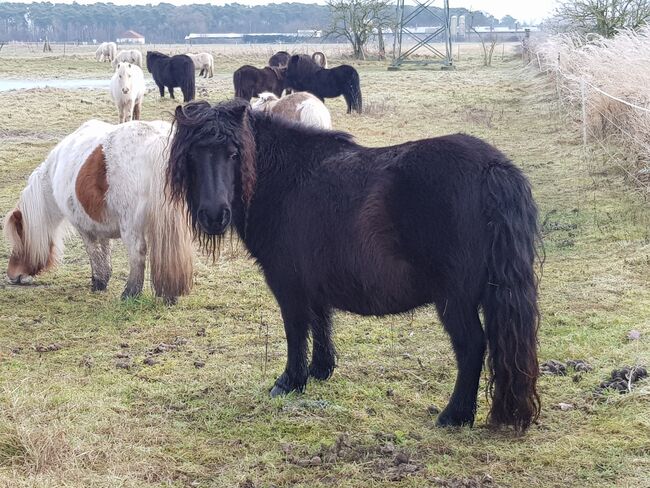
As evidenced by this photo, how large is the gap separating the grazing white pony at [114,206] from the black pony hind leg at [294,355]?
190cm

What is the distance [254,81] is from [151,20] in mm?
113326

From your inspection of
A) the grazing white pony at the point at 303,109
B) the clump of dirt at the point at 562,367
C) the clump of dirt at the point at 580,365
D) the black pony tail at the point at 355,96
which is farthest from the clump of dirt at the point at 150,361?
the black pony tail at the point at 355,96

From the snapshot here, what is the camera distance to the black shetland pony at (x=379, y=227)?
3260 millimetres

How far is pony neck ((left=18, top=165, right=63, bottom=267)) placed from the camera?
21.1 ft

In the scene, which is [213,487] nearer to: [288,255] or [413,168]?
[288,255]

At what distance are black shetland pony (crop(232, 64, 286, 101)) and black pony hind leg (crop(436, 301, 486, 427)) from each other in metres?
16.9

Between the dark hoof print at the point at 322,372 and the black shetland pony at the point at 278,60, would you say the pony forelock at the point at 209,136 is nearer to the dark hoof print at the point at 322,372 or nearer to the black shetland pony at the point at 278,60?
the dark hoof print at the point at 322,372

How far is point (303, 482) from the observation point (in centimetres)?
307

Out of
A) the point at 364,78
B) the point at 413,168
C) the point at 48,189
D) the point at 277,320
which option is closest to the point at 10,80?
the point at 364,78

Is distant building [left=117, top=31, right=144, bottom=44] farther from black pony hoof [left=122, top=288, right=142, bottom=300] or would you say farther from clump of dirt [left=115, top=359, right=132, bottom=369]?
clump of dirt [left=115, top=359, right=132, bottom=369]

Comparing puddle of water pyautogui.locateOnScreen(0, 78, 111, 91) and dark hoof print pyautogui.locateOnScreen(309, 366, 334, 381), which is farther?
puddle of water pyautogui.locateOnScreen(0, 78, 111, 91)

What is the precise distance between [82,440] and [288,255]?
4.35 feet

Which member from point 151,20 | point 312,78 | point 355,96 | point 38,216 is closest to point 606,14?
point 355,96

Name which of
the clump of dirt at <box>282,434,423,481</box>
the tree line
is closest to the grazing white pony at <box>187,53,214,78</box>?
the clump of dirt at <box>282,434,423,481</box>
